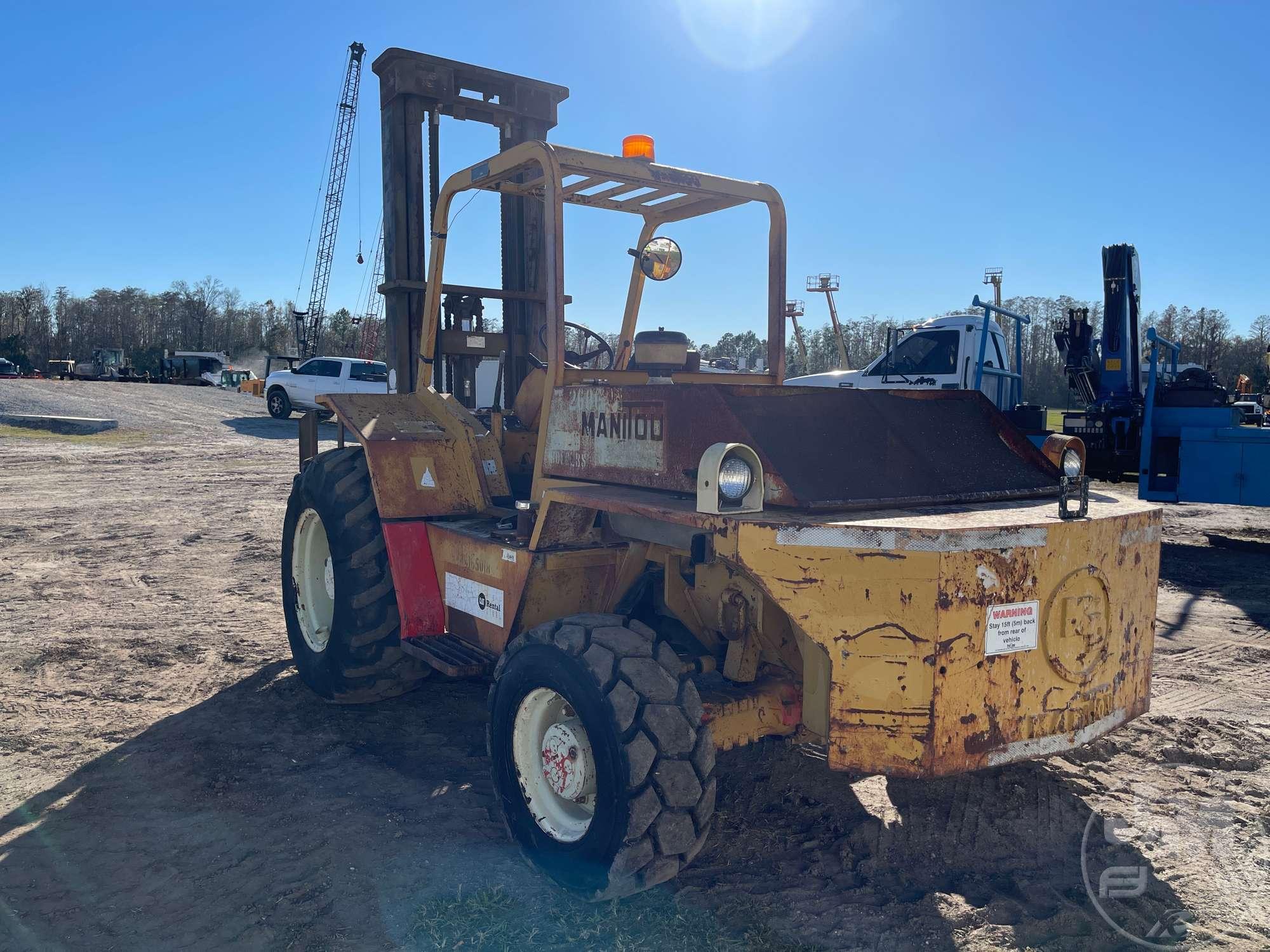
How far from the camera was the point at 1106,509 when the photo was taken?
10.7ft

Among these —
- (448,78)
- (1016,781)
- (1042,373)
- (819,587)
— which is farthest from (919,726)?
(1042,373)

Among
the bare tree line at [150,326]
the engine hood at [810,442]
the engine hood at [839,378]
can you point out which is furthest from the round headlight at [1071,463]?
the bare tree line at [150,326]

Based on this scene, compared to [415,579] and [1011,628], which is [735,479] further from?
[415,579]

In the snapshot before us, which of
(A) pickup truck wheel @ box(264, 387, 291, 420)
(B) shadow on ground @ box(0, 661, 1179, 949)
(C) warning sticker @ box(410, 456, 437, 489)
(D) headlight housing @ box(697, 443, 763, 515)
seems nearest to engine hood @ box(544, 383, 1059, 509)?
(D) headlight housing @ box(697, 443, 763, 515)

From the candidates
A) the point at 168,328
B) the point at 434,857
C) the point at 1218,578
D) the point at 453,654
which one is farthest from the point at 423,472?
the point at 168,328

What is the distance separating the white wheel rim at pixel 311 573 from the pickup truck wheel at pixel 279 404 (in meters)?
21.3

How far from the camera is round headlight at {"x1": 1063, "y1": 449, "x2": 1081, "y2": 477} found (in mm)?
3564

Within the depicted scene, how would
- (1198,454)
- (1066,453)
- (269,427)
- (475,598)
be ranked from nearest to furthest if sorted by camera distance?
(1066,453) < (475,598) < (1198,454) < (269,427)

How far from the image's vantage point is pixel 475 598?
→ 410 cm

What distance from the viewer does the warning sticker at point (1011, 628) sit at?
2809mm

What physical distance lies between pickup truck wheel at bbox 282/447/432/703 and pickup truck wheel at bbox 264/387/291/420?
21.7m

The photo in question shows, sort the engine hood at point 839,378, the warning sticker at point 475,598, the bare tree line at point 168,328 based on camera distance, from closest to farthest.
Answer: the warning sticker at point 475,598 < the engine hood at point 839,378 < the bare tree line at point 168,328

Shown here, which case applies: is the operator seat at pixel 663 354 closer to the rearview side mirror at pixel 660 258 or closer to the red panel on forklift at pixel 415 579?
the rearview side mirror at pixel 660 258

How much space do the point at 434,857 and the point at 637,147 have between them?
111 inches
